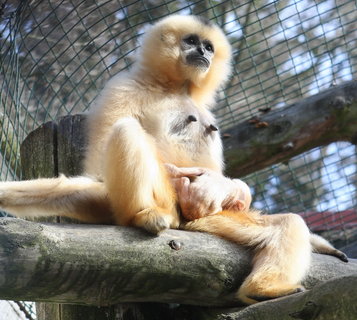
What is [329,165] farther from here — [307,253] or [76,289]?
[76,289]

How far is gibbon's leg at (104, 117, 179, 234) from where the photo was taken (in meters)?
4.00

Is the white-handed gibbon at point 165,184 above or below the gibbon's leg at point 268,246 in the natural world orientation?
above

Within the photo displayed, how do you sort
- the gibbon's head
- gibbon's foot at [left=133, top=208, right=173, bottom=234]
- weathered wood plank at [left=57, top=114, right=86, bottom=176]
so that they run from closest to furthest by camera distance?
gibbon's foot at [left=133, top=208, right=173, bottom=234], weathered wood plank at [left=57, top=114, right=86, bottom=176], the gibbon's head

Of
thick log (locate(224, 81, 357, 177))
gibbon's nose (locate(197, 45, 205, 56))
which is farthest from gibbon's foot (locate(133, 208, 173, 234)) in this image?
thick log (locate(224, 81, 357, 177))

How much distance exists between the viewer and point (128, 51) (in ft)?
21.5

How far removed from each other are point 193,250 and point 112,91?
1.48 m

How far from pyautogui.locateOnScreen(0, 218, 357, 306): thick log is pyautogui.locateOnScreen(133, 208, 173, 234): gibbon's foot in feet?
0.15

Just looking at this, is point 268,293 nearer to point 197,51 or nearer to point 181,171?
point 181,171

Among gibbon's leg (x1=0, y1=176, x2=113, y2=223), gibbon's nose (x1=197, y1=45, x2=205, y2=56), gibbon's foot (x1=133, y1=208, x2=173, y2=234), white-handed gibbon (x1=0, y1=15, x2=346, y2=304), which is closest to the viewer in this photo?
gibbon's foot (x1=133, y1=208, x2=173, y2=234)

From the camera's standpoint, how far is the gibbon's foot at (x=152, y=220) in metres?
3.81

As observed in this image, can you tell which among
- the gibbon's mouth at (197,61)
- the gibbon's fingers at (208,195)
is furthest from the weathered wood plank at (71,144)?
the gibbon's mouth at (197,61)

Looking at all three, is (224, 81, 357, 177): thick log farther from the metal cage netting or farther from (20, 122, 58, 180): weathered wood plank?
(20, 122, 58, 180): weathered wood plank

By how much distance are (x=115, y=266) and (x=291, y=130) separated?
3085 millimetres

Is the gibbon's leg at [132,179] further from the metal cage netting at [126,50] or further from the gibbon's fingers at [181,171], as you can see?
the metal cage netting at [126,50]
